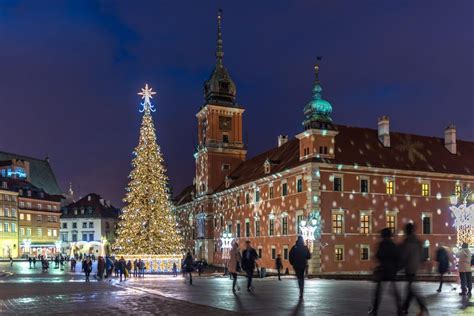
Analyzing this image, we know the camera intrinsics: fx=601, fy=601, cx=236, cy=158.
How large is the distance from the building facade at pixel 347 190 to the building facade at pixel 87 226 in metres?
62.7

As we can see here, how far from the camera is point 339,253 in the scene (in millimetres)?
49125

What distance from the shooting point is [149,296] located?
18.3 meters

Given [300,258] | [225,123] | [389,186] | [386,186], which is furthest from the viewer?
[225,123]

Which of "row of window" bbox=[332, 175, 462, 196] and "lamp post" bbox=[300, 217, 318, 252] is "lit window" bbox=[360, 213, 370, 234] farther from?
"lamp post" bbox=[300, 217, 318, 252]

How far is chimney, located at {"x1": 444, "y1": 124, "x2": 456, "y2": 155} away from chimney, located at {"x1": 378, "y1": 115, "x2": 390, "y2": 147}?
7.66 meters

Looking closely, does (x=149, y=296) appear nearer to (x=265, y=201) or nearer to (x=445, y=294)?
(x=445, y=294)

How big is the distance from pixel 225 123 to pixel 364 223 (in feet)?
98.9

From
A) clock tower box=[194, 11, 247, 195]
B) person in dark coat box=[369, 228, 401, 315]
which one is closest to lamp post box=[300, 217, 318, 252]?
person in dark coat box=[369, 228, 401, 315]

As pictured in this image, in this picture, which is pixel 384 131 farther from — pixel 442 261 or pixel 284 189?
pixel 442 261

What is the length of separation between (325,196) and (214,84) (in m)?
31.8

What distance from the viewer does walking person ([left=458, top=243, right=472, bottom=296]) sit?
17.8 metres

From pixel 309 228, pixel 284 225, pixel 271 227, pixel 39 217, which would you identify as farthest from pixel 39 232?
pixel 309 228

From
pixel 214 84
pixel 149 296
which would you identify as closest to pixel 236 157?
pixel 214 84

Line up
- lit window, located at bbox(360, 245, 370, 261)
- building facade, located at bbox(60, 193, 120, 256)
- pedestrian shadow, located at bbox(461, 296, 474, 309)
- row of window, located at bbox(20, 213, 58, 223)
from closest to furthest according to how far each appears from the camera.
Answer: pedestrian shadow, located at bbox(461, 296, 474, 309)
lit window, located at bbox(360, 245, 370, 261)
row of window, located at bbox(20, 213, 58, 223)
building facade, located at bbox(60, 193, 120, 256)
